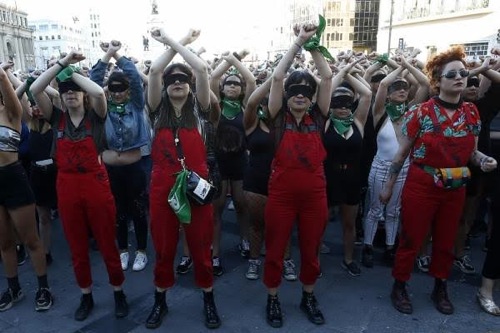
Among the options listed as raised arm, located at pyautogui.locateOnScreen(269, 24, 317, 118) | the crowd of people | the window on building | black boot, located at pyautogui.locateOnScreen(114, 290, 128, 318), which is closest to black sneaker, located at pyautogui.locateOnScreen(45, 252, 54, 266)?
the crowd of people

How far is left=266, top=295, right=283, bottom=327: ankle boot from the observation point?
331 cm

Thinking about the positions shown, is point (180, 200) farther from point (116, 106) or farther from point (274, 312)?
point (116, 106)

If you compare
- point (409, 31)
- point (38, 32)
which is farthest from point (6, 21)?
point (409, 31)

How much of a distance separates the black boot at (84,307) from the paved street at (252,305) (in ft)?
0.19

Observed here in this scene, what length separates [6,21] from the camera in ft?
310

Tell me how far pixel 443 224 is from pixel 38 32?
139554 millimetres

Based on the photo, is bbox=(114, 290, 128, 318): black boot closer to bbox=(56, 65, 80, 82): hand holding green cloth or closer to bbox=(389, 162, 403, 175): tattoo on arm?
bbox=(56, 65, 80, 82): hand holding green cloth

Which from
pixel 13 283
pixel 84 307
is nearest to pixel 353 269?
pixel 84 307

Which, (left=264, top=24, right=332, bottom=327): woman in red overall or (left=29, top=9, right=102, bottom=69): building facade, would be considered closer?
(left=264, top=24, right=332, bottom=327): woman in red overall

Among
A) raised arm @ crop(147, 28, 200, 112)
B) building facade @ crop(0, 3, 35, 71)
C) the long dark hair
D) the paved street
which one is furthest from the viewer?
building facade @ crop(0, 3, 35, 71)

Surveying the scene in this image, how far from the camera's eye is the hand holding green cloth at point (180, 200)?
300 centimetres

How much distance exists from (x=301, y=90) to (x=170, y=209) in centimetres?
141

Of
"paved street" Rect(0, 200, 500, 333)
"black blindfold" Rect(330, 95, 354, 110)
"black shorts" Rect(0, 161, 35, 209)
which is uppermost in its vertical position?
"black blindfold" Rect(330, 95, 354, 110)

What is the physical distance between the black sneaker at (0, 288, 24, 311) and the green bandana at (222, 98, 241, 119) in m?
2.74
